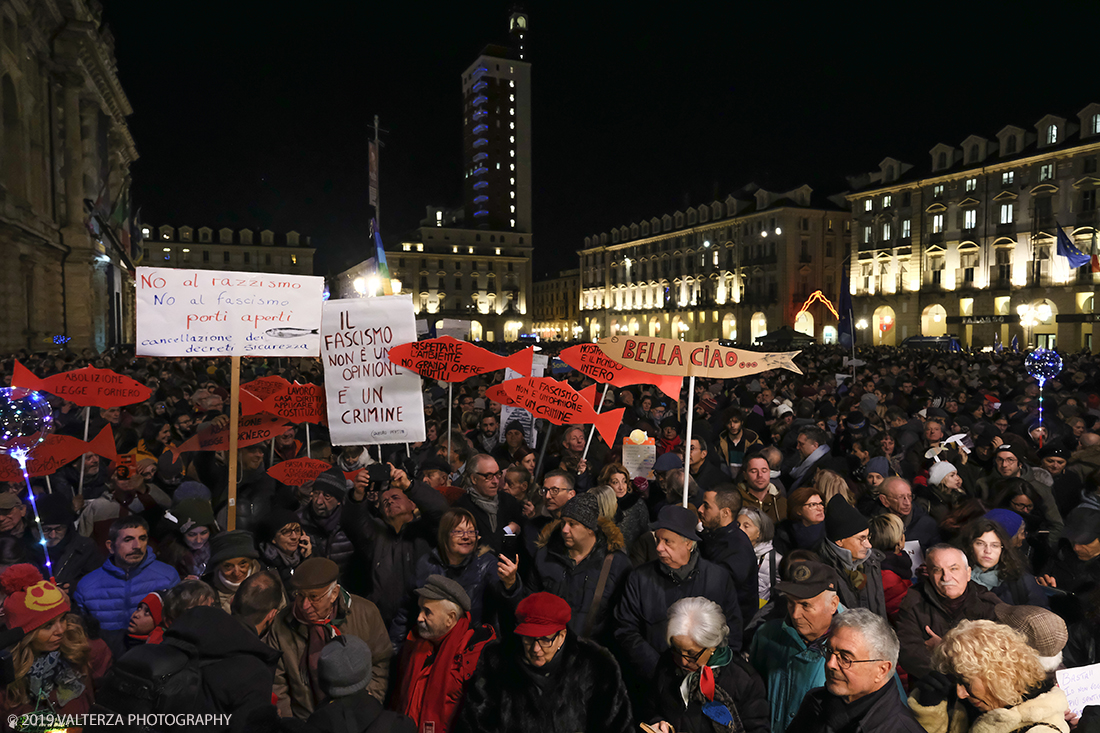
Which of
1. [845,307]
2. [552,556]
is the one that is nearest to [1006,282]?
[845,307]

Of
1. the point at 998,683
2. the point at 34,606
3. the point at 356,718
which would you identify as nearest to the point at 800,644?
the point at 998,683

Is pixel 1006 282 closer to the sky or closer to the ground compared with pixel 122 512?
closer to the sky

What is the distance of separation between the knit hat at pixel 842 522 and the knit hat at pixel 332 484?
327cm

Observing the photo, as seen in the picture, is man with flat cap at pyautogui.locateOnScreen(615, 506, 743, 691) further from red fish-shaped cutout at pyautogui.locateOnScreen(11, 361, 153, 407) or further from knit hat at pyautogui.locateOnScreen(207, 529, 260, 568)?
red fish-shaped cutout at pyautogui.locateOnScreen(11, 361, 153, 407)

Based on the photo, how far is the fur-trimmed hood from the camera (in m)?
4.01

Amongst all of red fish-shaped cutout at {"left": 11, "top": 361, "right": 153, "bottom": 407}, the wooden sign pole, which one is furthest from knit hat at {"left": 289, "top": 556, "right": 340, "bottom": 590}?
red fish-shaped cutout at {"left": 11, "top": 361, "right": 153, "bottom": 407}

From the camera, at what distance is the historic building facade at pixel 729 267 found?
62.1 meters

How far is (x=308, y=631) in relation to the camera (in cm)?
332

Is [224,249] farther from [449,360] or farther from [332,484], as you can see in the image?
[332,484]

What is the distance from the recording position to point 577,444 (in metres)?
7.38

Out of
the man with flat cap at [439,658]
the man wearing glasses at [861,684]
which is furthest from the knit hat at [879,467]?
the man with flat cap at [439,658]

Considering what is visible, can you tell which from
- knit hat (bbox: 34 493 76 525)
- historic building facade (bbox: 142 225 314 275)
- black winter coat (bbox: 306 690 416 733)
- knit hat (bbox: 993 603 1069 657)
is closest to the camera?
black winter coat (bbox: 306 690 416 733)

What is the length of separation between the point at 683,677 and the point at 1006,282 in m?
53.7

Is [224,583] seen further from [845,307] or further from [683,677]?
[845,307]
